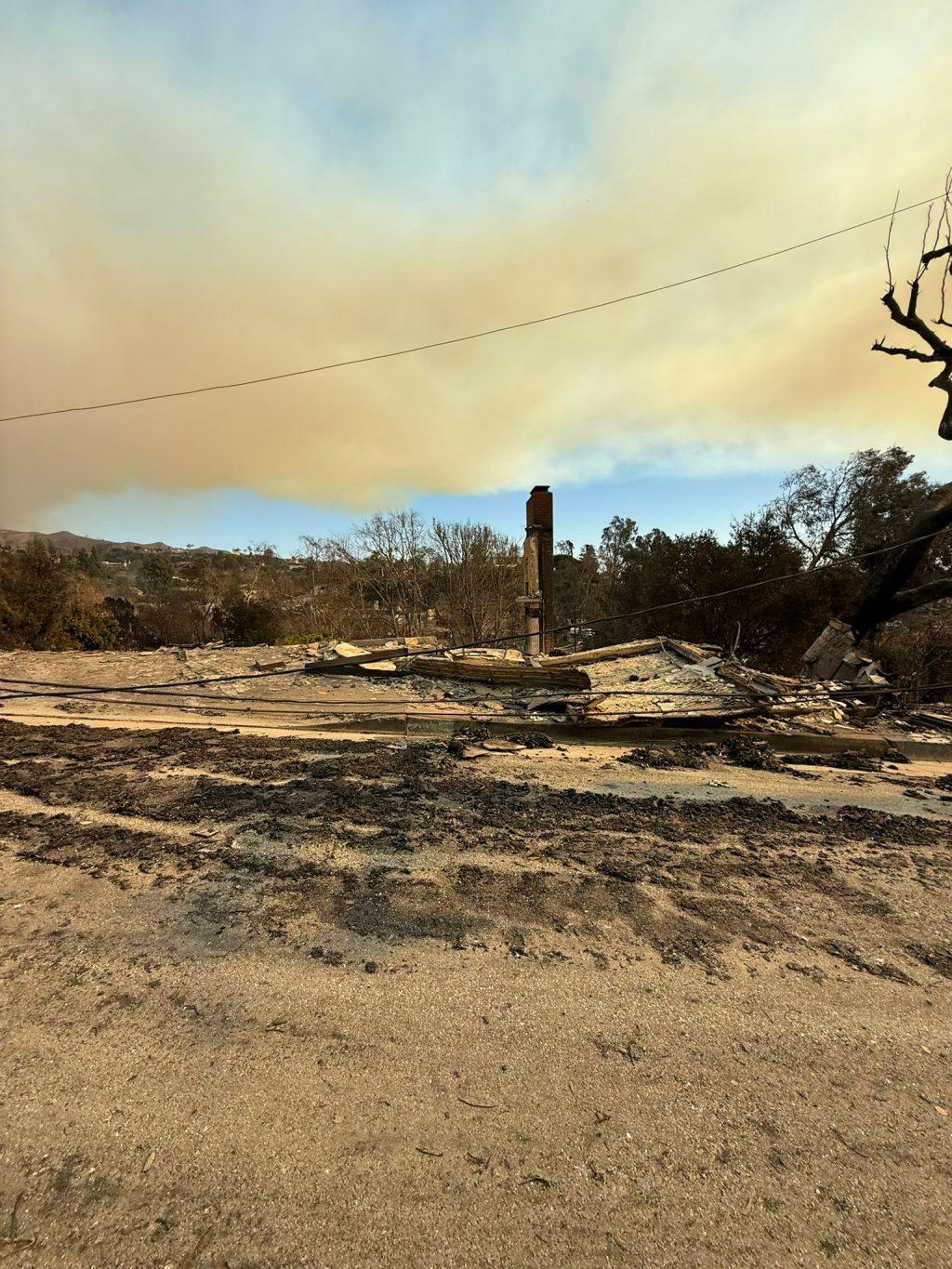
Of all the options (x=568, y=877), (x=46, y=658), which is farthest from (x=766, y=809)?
(x=46, y=658)

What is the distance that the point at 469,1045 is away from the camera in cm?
227

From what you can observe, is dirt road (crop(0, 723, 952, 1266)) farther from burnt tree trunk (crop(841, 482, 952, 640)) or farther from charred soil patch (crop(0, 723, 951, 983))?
burnt tree trunk (crop(841, 482, 952, 640))

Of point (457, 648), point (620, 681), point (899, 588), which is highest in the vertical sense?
point (899, 588)

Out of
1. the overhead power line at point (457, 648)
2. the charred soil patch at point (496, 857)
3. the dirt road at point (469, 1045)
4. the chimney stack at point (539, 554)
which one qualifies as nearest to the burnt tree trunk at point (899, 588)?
the overhead power line at point (457, 648)

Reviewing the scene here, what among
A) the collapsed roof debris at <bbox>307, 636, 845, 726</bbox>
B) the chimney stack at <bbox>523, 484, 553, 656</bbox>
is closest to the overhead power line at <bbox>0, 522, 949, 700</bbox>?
the collapsed roof debris at <bbox>307, 636, 845, 726</bbox>

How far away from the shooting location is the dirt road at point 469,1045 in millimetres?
1624

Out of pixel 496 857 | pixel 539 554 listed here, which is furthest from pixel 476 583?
pixel 496 857

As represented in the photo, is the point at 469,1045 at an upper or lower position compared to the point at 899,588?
lower

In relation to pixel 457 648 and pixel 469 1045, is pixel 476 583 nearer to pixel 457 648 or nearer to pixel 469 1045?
pixel 457 648

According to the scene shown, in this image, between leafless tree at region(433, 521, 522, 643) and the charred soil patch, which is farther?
leafless tree at region(433, 521, 522, 643)

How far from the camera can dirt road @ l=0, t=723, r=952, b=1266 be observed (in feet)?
5.33

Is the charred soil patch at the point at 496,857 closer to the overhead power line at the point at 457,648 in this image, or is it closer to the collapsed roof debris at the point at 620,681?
the overhead power line at the point at 457,648

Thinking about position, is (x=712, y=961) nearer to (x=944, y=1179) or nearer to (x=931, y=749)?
(x=944, y=1179)

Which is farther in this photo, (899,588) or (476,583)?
(476,583)
